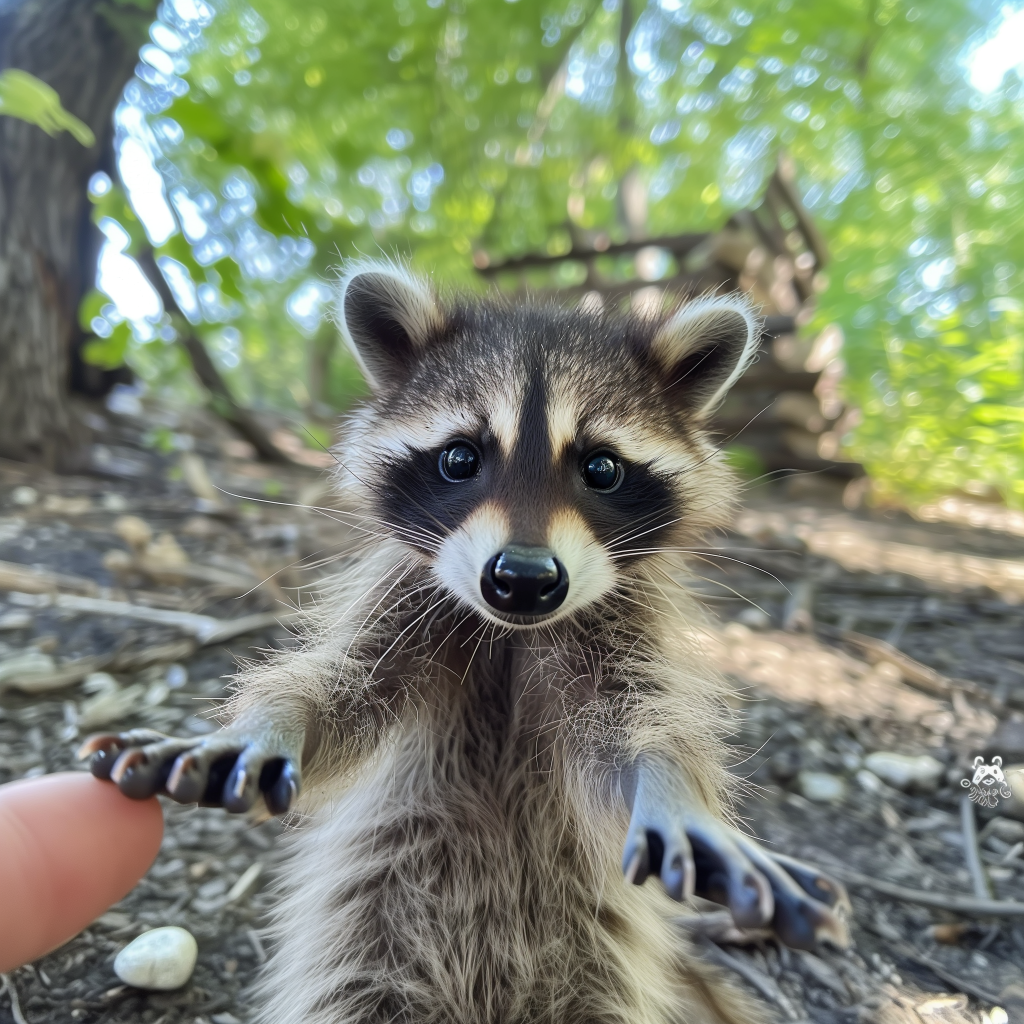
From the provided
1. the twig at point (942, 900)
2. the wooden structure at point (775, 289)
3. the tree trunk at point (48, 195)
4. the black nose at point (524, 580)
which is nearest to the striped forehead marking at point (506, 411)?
the black nose at point (524, 580)

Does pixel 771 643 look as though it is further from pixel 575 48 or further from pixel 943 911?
pixel 575 48

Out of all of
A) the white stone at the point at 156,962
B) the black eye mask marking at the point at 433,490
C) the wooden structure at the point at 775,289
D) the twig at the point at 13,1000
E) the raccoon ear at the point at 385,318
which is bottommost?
the twig at the point at 13,1000

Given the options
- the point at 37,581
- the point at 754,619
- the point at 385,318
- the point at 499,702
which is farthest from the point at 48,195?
the point at 754,619

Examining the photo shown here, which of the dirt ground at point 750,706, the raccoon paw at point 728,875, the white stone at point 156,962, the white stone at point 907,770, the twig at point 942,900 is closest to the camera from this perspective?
the raccoon paw at point 728,875

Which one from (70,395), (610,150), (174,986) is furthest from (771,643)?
(70,395)

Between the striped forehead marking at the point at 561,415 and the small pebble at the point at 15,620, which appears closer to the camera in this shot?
the striped forehead marking at the point at 561,415

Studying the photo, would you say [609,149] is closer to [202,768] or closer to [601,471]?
[601,471]

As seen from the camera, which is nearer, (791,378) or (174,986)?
(174,986)

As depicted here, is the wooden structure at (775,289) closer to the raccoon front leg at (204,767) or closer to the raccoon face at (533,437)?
the raccoon face at (533,437)
